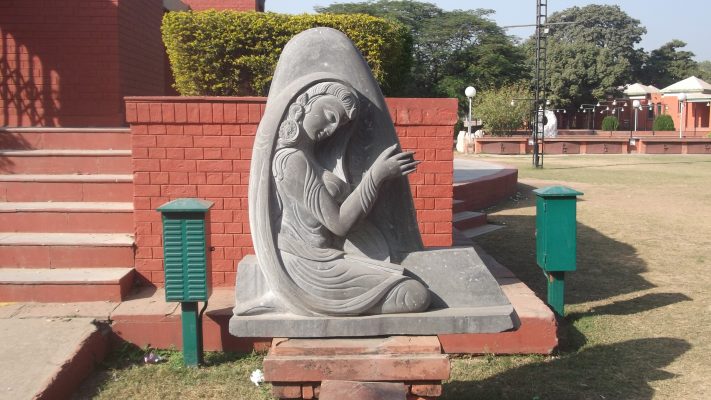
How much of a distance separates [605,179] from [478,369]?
13.4 meters

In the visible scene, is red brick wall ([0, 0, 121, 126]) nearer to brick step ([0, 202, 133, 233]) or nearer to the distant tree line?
brick step ([0, 202, 133, 233])

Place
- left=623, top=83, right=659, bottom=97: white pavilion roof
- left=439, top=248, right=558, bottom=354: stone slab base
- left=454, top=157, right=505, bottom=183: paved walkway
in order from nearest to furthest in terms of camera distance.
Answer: left=439, top=248, right=558, bottom=354: stone slab base → left=454, top=157, right=505, bottom=183: paved walkway → left=623, top=83, right=659, bottom=97: white pavilion roof

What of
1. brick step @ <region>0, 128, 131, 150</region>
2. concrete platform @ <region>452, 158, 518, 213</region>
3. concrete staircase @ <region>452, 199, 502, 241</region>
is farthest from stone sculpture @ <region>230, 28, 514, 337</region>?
concrete platform @ <region>452, 158, 518, 213</region>

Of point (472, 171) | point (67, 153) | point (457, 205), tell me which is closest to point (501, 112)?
point (472, 171)

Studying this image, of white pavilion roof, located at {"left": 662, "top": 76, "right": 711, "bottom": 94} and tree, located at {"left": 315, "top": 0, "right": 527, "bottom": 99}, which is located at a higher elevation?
tree, located at {"left": 315, "top": 0, "right": 527, "bottom": 99}

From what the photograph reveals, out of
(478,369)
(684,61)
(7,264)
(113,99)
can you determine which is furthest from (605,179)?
(684,61)

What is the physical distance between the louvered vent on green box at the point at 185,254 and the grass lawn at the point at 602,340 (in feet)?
1.74

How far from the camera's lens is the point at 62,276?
500 cm

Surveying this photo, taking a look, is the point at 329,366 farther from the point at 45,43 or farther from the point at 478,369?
the point at 45,43

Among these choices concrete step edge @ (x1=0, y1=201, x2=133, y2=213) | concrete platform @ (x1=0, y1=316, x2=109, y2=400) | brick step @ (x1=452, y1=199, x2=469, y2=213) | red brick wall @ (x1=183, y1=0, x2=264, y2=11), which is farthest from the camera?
red brick wall @ (x1=183, y1=0, x2=264, y2=11)

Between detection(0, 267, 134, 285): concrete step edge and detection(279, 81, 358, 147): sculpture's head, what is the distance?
2.61 metres

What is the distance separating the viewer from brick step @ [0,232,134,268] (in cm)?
526

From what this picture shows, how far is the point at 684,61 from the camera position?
6356 centimetres

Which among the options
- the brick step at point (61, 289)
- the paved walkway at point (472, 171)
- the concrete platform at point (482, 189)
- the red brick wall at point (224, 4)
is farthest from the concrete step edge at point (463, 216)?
the red brick wall at point (224, 4)
